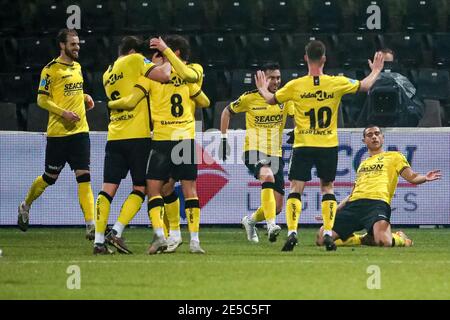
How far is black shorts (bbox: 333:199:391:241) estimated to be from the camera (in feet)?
42.5

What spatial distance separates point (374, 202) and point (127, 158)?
2850 mm

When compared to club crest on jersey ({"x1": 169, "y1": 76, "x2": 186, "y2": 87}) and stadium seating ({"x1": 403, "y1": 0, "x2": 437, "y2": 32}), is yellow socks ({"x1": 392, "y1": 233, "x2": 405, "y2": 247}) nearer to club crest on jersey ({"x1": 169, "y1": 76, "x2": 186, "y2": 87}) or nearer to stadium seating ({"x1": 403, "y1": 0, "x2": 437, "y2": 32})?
club crest on jersey ({"x1": 169, "y1": 76, "x2": 186, "y2": 87})

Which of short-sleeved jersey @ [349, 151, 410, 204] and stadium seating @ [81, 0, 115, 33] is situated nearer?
short-sleeved jersey @ [349, 151, 410, 204]

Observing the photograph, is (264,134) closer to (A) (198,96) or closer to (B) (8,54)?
(A) (198,96)

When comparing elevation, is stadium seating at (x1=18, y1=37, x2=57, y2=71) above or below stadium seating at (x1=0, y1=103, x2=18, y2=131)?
above

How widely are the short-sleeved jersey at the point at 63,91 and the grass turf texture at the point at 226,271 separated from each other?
4.16 feet

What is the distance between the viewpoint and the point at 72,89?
531 inches

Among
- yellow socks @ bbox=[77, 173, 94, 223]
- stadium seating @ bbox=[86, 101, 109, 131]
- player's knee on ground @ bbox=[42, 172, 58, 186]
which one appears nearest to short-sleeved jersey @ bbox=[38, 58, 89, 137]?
player's knee on ground @ bbox=[42, 172, 58, 186]

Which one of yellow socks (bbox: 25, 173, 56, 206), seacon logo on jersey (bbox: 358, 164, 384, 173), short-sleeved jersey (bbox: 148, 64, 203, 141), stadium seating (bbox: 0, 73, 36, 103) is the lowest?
yellow socks (bbox: 25, 173, 56, 206)

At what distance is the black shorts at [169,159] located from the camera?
1170cm

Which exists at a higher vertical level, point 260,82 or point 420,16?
point 420,16

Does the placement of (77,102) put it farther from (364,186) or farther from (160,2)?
(160,2)

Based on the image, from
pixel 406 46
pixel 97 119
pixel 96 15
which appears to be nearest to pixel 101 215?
pixel 97 119

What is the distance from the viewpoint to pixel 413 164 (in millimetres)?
15438
